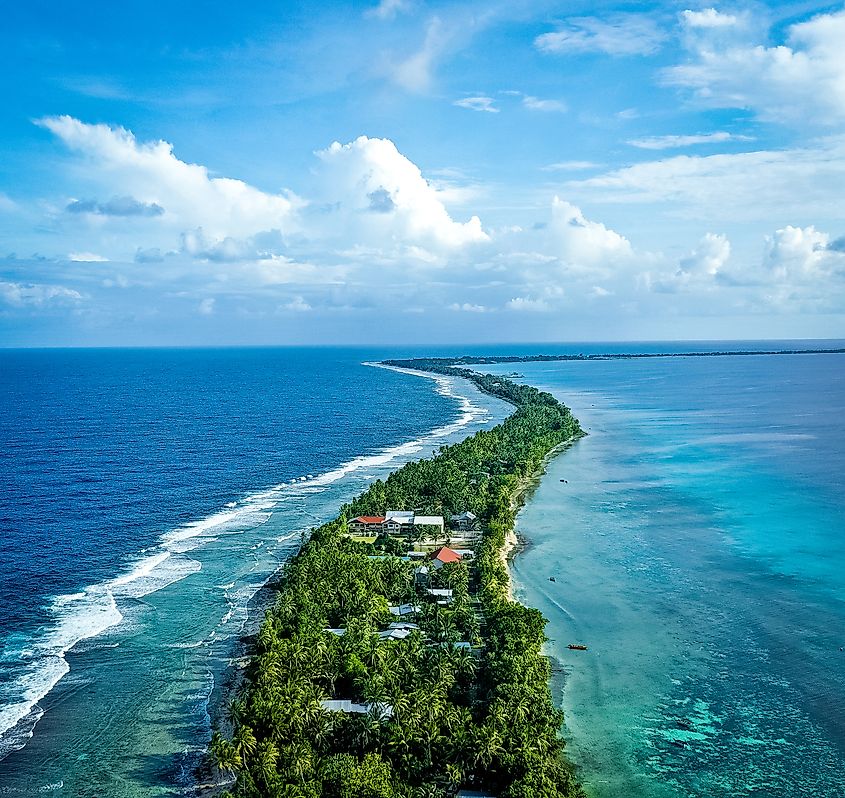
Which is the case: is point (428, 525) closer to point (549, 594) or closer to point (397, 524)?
point (397, 524)

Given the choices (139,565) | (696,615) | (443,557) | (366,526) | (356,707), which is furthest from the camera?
(366,526)

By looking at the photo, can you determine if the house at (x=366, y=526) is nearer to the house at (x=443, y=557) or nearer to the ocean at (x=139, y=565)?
the ocean at (x=139, y=565)

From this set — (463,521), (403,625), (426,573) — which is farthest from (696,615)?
(463,521)

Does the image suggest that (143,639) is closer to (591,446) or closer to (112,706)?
(112,706)

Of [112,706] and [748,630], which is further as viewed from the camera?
[748,630]

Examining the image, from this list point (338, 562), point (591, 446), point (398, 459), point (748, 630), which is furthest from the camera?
point (591, 446)

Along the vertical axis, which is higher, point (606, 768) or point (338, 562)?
point (338, 562)

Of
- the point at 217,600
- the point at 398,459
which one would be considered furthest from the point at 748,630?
the point at 398,459

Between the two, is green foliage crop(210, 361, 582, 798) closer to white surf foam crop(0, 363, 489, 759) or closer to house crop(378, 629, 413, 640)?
house crop(378, 629, 413, 640)
